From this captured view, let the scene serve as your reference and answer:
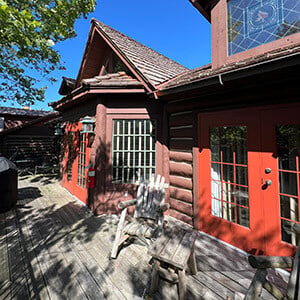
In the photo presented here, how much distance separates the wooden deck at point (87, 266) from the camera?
6.20 feet

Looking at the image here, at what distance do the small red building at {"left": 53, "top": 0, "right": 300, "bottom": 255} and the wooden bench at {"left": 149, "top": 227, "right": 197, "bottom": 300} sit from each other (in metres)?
1.19

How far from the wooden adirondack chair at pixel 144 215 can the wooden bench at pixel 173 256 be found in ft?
1.25

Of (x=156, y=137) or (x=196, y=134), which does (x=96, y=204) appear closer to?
(x=156, y=137)

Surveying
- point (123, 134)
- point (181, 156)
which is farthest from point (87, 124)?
point (181, 156)

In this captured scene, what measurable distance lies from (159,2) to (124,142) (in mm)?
5893

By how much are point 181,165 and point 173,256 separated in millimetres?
2103

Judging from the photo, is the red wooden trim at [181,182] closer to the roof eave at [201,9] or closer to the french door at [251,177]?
the french door at [251,177]

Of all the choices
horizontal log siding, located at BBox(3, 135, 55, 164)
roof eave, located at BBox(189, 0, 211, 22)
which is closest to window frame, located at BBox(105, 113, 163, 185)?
roof eave, located at BBox(189, 0, 211, 22)

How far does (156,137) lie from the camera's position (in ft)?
13.3

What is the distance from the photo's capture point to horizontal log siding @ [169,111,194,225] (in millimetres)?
3490

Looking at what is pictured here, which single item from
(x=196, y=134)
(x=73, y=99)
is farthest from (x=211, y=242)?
(x=73, y=99)

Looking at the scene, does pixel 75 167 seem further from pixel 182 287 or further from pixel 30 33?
pixel 182 287

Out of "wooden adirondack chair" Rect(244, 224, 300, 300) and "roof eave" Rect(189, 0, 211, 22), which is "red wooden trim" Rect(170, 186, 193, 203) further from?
"roof eave" Rect(189, 0, 211, 22)

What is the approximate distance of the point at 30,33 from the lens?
14.6ft
